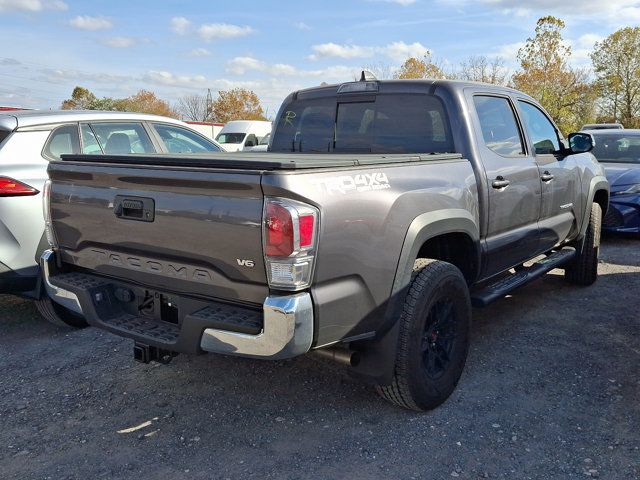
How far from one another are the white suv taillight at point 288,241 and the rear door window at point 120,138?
10.8 ft

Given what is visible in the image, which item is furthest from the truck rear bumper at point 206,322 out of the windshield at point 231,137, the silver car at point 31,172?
the windshield at point 231,137

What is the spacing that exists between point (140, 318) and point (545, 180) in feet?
10.8

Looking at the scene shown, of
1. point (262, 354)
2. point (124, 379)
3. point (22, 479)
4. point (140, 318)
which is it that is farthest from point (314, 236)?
point (124, 379)

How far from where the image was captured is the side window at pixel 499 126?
155 inches

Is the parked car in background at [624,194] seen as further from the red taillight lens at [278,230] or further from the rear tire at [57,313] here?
the rear tire at [57,313]

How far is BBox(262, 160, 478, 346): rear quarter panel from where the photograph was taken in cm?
244

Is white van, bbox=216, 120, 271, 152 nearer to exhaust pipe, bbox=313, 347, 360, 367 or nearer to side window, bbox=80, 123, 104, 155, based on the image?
side window, bbox=80, 123, 104, 155

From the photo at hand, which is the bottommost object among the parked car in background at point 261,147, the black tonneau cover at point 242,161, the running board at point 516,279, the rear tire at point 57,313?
the rear tire at point 57,313

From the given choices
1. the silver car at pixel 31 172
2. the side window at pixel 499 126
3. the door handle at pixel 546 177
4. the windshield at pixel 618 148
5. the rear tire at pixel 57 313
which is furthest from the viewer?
the windshield at pixel 618 148

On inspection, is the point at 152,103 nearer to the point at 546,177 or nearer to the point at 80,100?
the point at 80,100

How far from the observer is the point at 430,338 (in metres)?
3.26

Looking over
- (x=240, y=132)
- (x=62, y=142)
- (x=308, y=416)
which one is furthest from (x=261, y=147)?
(x=308, y=416)

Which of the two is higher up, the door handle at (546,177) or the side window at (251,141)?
the side window at (251,141)

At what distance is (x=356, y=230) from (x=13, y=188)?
119 inches
